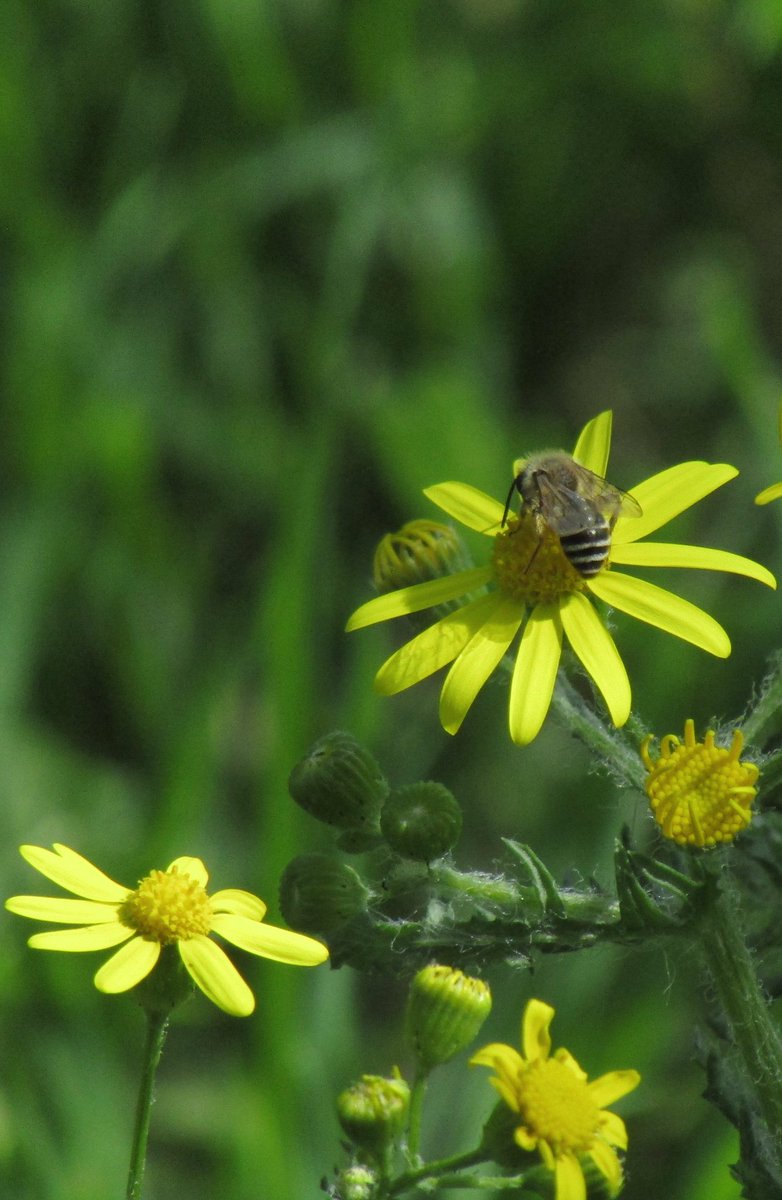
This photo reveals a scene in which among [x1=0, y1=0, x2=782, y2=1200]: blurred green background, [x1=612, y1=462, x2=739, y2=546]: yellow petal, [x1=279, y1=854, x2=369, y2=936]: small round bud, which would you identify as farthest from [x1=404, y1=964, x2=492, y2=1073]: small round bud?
[x1=0, y1=0, x2=782, y2=1200]: blurred green background

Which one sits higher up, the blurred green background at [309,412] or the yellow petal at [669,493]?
the blurred green background at [309,412]

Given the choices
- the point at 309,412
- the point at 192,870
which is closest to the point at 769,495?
the point at 192,870

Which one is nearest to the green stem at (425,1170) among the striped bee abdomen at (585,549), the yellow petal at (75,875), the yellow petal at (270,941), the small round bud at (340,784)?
the yellow petal at (270,941)

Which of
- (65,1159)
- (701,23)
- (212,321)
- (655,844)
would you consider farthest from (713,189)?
(65,1159)

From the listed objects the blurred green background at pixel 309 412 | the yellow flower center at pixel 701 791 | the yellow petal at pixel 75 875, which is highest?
the blurred green background at pixel 309 412

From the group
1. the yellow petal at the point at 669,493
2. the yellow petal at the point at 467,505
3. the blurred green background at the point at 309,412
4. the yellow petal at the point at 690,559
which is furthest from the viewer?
the blurred green background at the point at 309,412

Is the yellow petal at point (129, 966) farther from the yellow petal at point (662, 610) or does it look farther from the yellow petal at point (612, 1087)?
the yellow petal at point (662, 610)
